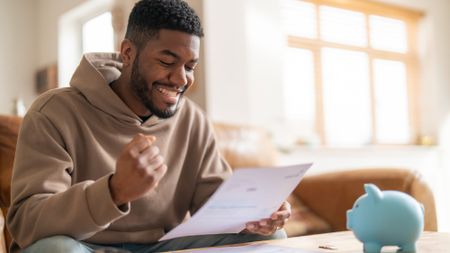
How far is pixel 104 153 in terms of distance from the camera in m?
1.22

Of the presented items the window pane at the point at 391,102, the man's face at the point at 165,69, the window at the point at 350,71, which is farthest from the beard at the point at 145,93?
the window pane at the point at 391,102

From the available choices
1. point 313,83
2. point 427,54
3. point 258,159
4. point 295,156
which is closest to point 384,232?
point 258,159

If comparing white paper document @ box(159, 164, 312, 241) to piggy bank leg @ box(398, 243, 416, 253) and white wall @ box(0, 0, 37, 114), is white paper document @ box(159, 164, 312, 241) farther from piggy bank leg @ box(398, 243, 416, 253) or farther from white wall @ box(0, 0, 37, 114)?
white wall @ box(0, 0, 37, 114)

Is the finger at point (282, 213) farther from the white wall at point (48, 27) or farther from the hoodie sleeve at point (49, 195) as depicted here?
the white wall at point (48, 27)

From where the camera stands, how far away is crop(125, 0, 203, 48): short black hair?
1.19m

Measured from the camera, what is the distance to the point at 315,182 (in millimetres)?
2111

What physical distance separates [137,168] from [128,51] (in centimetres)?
50

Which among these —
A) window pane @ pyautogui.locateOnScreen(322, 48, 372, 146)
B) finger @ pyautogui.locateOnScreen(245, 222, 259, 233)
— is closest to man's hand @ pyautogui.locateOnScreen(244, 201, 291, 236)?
finger @ pyautogui.locateOnScreen(245, 222, 259, 233)

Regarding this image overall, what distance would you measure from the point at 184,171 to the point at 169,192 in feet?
0.35

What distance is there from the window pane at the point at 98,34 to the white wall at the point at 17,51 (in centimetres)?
76

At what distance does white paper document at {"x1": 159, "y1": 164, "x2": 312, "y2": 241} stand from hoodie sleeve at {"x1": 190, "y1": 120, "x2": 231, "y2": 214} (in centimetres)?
29

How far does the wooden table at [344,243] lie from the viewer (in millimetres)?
944

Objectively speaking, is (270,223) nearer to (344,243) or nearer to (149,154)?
(344,243)

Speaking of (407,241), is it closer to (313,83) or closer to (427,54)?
(313,83)
